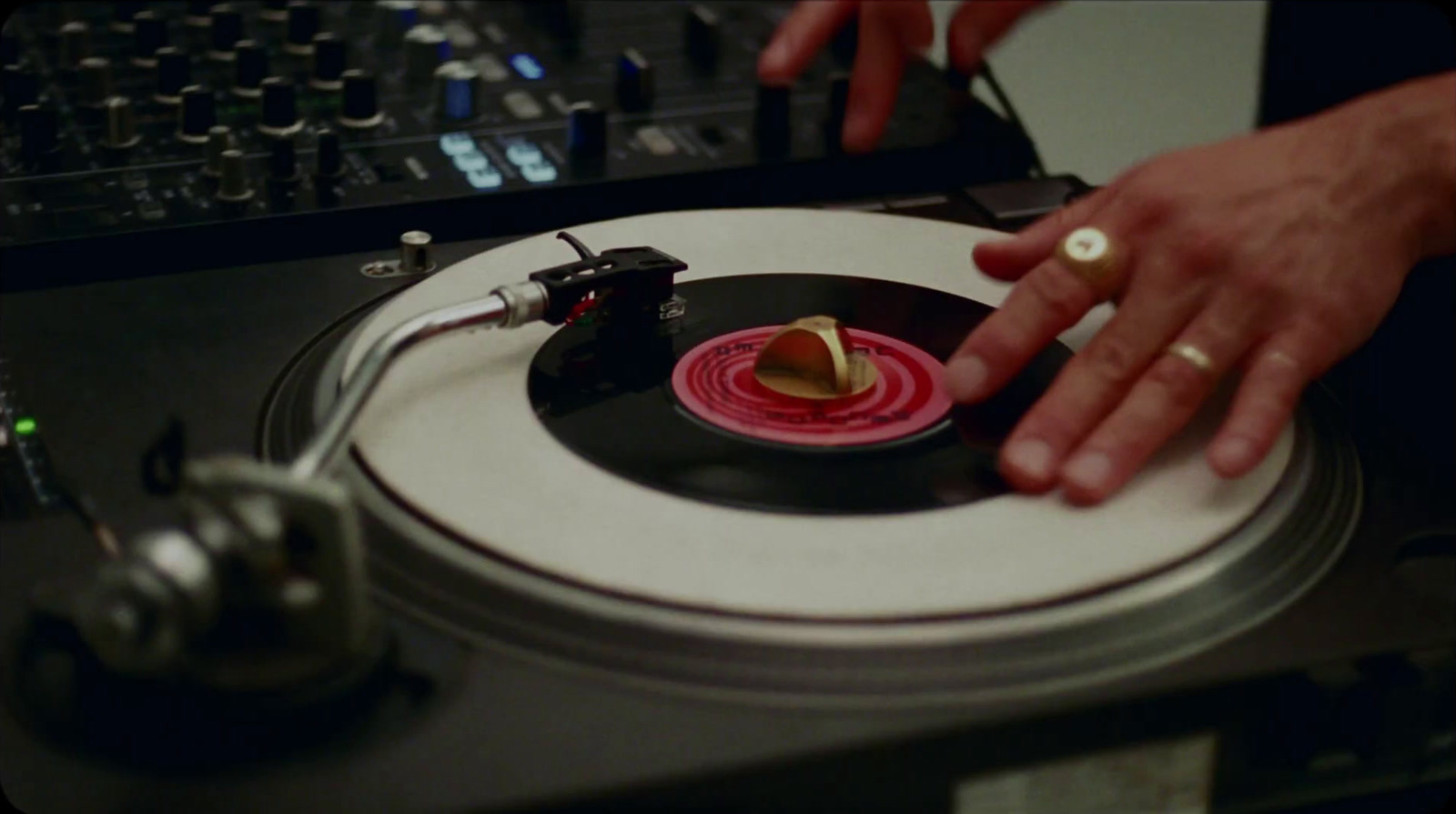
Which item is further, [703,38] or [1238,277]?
[703,38]

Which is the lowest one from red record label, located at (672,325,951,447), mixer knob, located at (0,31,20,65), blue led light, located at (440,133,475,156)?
mixer knob, located at (0,31,20,65)

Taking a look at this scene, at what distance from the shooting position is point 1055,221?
95cm

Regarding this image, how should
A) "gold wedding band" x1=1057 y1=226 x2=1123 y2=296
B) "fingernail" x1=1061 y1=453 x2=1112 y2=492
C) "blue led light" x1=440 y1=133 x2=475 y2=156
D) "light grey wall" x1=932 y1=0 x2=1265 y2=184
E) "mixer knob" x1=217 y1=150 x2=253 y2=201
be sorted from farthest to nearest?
"light grey wall" x1=932 y1=0 x2=1265 y2=184 < "blue led light" x1=440 y1=133 x2=475 y2=156 < "mixer knob" x1=217 y1=150 x2=253 y2=201 < "gold wedding band" x1=1057 y1=226 x2=1123 y2=296 < "fingernail" x1=1061 y1=453 x2=1112 y2=492

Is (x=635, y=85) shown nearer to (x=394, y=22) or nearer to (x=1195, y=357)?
(x=394, y=22)

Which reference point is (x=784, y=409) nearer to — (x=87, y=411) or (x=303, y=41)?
(x=87, y=411)

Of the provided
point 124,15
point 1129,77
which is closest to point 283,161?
point 124,15

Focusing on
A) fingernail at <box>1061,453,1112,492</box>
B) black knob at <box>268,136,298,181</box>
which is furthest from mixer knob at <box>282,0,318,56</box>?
fingernail at <box>1061,453,1112,492</box>

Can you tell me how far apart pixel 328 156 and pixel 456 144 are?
0.36ft

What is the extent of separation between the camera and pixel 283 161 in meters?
1.12

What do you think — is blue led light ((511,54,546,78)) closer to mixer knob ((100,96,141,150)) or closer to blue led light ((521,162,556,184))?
blue led light ((521,162,556,184))

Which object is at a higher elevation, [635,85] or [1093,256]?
[1093,256]

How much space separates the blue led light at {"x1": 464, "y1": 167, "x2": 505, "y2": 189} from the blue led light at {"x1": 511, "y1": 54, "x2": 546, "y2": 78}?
19 cm

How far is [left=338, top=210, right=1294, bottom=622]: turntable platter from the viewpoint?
698 millimetres

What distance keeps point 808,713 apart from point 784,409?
0.90ft
